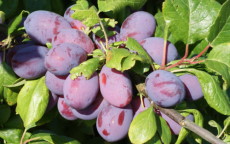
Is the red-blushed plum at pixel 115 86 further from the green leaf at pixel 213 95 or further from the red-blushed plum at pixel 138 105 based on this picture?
A: the green leaf at pixel 213 95

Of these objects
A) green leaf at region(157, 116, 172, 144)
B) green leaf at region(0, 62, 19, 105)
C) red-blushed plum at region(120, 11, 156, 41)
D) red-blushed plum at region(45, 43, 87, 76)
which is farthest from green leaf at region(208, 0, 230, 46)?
green leaf at region(0, 62, 19, 105)

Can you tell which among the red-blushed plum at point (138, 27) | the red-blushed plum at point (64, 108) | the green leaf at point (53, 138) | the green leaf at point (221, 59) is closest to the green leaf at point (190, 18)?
the red-blushed plum at point (138, 27)

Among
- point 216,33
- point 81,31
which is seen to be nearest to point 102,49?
point 81,31

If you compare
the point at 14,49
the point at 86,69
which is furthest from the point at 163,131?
the point at 14,49

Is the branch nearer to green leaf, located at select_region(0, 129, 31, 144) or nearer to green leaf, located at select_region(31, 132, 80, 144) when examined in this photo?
green leaf, located at select_region(31, 132, 80, 144)

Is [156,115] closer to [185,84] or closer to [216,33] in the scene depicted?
[185,84]

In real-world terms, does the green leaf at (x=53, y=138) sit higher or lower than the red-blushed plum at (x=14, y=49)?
lower

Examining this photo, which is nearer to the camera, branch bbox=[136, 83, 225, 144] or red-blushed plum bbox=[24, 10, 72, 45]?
branch bbox=[136, 83, 225, 144]
